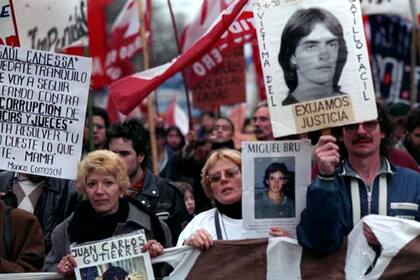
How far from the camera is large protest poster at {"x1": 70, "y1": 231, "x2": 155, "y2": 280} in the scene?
6703 mm

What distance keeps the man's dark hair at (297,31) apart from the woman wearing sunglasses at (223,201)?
68 cm

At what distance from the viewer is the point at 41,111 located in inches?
302

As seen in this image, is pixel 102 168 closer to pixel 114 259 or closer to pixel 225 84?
pixel 114 259

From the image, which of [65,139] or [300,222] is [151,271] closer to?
[300,222]

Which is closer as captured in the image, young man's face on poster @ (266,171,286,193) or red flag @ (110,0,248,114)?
young man's face on poster @ (266,171,286,193)

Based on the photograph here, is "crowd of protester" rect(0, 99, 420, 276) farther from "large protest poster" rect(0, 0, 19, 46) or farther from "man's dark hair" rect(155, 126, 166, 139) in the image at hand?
"man's dark hair" rect(155, 126, 166, 139)

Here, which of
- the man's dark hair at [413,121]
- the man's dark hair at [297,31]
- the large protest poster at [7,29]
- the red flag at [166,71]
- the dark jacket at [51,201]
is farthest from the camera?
the man's dark hair at [413,121]

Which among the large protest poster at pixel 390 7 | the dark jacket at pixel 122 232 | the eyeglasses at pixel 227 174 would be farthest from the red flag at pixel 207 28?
the dark jacket at pixel 122 232

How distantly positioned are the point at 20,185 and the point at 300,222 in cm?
216

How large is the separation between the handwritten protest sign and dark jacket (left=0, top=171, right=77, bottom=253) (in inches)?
→ 228

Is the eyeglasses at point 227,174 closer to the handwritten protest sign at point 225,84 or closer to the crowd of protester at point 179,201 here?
the crowd of protester at point 179,201

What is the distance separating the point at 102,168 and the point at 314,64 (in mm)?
1330

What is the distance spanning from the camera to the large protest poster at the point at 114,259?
264 inches

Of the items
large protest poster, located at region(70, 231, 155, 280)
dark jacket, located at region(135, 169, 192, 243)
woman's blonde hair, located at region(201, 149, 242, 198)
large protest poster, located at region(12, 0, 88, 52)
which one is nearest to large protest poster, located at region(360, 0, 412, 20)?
large protest poster, located at region(12, 0, 88, 52)
